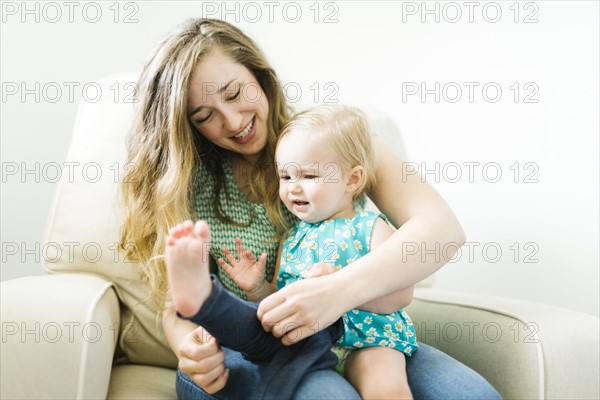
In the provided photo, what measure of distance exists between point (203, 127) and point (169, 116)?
3.1 inches

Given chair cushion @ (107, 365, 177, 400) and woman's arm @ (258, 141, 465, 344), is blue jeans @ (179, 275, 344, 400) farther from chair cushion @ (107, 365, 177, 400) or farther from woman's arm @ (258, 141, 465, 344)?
chair cushion @ (107, 365, 177, 400)

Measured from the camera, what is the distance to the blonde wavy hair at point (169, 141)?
3.92 ft

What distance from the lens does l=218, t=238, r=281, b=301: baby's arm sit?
3.83 feet

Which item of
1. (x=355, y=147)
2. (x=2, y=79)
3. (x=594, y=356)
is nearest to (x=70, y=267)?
(x=355, y=147)

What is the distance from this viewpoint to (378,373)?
39.9 inches

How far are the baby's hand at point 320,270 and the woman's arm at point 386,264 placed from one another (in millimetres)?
31

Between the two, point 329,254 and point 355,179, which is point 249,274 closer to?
point 329,254

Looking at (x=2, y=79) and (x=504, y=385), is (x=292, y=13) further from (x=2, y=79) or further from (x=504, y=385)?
(x=504, y=385)

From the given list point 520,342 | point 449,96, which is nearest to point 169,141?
point 520,342

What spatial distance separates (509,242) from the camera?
1.77m

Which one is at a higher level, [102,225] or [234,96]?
[234,96]

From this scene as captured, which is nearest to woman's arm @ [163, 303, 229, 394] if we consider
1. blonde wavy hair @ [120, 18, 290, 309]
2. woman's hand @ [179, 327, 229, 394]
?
woman's hand @ [179, 327, 229, 394]

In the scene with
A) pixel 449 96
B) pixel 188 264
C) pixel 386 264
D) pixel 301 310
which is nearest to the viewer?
pixel 188 264

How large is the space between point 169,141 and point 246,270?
28 centimetres
